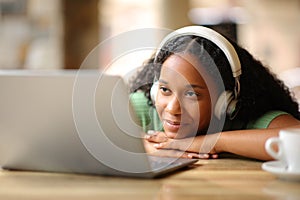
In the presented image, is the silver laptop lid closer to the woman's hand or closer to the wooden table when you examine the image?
the wooden table

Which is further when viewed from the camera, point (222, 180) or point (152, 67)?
point (152, 67)

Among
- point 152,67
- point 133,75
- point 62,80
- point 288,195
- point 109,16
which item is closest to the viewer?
point 288,195

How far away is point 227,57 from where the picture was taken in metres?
1.20

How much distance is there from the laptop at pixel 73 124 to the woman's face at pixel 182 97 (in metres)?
0.20

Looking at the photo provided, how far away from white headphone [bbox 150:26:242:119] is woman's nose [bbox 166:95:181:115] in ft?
0.21

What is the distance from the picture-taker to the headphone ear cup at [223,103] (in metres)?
1.24

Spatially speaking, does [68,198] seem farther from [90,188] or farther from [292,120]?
[292,120]

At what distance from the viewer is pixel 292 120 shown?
128cm

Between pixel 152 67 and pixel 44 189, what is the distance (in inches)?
22.0

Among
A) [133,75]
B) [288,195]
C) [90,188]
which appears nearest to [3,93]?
[90,188]

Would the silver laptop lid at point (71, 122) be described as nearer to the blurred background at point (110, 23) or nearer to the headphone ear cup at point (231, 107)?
the headphone ear cup at point (231, 107)

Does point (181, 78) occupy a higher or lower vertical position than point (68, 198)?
higher

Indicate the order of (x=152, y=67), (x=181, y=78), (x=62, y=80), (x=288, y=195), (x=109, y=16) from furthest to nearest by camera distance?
(x=109, y=16) < (x=152, y=67) < (x=181, y=78) < (x=62, y=80) < (x=288, y=195)

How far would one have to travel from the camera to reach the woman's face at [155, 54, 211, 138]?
1.19m
